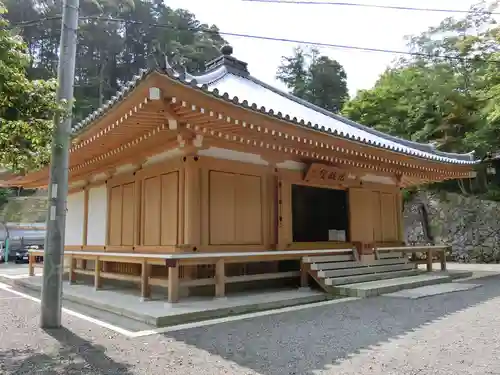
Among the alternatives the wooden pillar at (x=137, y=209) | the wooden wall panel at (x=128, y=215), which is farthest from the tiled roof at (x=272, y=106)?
the wooden wall panel at (x=128, y=215)

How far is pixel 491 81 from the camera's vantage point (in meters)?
14.1

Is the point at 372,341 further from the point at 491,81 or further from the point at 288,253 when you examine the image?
the point at 491,81

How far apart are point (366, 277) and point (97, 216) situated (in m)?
6.01

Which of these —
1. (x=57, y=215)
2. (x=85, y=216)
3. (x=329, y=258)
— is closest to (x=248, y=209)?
(x=329, y=258)

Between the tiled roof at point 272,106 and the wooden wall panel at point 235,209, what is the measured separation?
1.37 metres

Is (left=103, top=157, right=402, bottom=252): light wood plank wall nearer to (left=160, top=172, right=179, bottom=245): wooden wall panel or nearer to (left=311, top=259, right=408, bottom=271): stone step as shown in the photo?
(left=160, top=172, right=179, bottom=245): wooden wall panel

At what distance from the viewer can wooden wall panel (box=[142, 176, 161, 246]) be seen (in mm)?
6945

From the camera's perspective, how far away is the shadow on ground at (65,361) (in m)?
3.17

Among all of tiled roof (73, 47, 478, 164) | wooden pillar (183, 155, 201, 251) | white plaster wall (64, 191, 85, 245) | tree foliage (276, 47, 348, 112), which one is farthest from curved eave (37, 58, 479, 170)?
tree foliage (276, 47, 348, 112)

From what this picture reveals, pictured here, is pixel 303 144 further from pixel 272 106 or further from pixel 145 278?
pixel 145 278

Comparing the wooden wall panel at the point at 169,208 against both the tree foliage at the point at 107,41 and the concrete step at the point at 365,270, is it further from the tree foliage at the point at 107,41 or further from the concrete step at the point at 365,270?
the tree foliage at the point at 107,41

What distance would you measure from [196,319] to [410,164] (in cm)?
621

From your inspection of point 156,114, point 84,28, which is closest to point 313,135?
point 156,114

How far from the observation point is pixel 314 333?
4.32 metres
